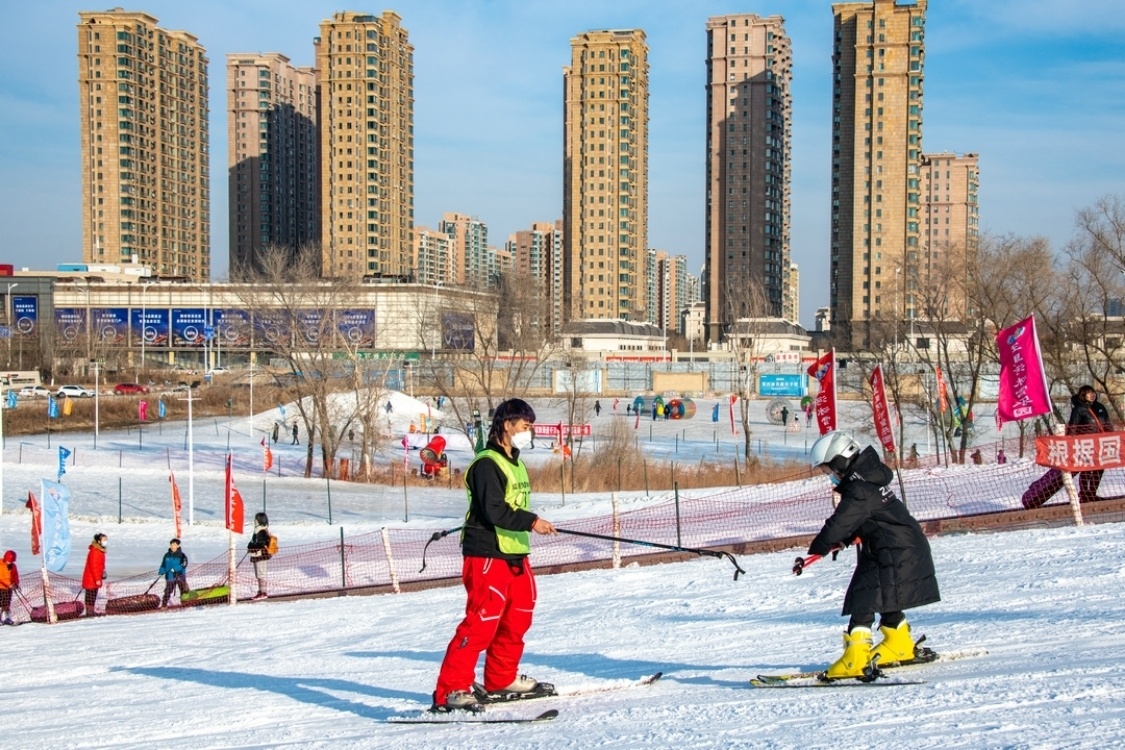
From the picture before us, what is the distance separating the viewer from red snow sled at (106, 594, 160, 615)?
16406mm

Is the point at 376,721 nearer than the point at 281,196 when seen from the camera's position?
Yes

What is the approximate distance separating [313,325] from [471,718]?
144 feet

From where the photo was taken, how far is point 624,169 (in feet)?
447

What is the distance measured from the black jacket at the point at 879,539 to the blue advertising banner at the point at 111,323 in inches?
4195

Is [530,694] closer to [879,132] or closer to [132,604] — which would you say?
[132,604]

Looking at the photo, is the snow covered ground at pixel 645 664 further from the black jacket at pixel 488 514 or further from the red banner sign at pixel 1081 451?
the red banner sign at pixel 1081 451

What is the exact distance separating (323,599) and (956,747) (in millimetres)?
11411

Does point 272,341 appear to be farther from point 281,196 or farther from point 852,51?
point 281,196

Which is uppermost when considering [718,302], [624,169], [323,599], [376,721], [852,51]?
[852,51]

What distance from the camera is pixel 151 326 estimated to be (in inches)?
4242

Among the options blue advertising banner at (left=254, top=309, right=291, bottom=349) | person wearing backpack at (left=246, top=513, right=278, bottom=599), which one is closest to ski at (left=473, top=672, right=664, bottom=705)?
person wearing backpack at (left=246, top=513, right=278, bottom=599)

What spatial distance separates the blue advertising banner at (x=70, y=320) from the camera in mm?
104175

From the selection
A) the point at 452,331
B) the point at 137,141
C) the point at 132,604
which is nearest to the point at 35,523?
the point at 132,604

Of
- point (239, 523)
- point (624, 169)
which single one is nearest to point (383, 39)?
point (624, 169)
